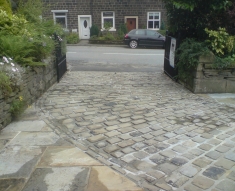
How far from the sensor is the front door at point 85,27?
88.6 feet

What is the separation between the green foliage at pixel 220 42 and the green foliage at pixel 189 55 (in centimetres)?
25

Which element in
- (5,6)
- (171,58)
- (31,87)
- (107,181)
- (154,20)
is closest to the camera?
(107,181)

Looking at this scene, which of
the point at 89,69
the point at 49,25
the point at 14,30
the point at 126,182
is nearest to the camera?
the point at 126,182

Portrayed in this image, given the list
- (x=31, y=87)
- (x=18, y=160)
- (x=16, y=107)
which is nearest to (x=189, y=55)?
(x=31, y=87)

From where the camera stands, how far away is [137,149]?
3.79 metres

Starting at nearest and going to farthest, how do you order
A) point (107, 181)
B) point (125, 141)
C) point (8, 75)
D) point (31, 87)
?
point (107, 181)
point (125, 141)
point (8, 75)
point (31, 87)

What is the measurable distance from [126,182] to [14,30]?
184 inches

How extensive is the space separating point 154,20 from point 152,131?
76.9 ft

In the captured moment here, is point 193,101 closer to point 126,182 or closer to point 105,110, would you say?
point 105,110

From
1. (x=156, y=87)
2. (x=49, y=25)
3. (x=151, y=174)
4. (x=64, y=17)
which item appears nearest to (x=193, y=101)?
(x=156, y=87)

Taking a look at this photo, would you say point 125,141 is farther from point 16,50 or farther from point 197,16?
point 197,16

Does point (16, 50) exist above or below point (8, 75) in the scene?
above

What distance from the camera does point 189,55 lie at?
6.75 m

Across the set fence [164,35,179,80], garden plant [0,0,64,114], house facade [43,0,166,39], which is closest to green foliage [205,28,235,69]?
fence [164,35,179,80]
